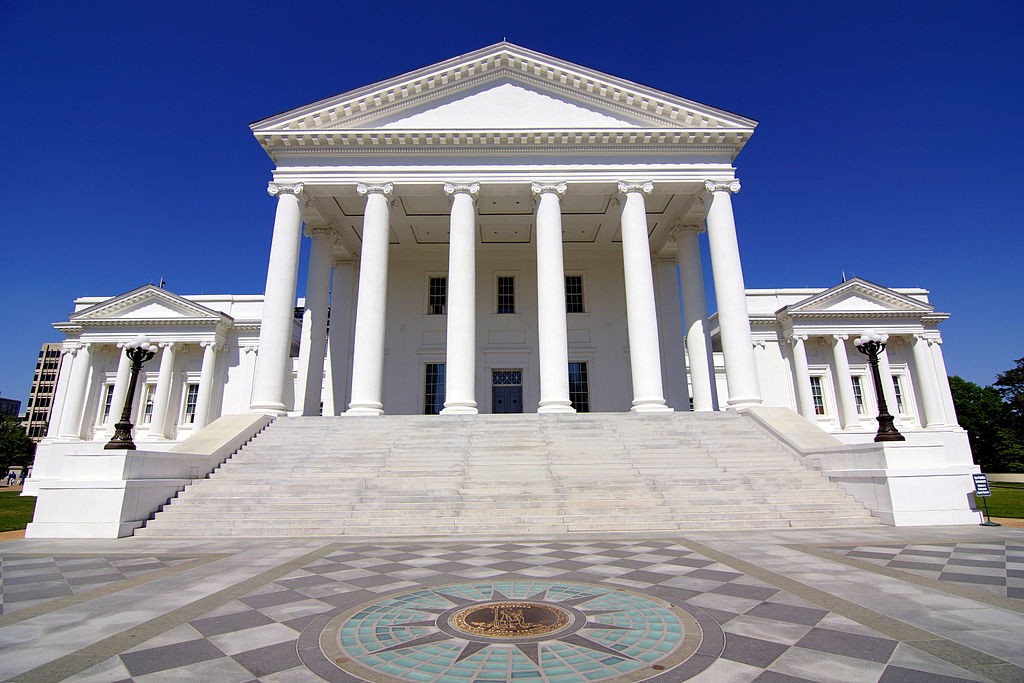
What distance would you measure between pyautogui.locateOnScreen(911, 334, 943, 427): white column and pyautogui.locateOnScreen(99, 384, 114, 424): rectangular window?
202ft

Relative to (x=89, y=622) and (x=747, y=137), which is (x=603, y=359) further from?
(x=89, y=622)

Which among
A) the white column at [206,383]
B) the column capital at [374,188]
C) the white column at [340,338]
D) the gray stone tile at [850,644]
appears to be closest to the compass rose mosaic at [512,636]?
the gray stone tile at [850,644]

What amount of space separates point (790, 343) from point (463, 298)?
29.4 meters

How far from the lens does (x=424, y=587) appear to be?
610 centimetres

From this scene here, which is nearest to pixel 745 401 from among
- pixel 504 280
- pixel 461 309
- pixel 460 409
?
pixel 460 409

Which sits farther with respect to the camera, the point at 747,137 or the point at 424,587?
the point at 747,137

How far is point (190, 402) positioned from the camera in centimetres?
3962

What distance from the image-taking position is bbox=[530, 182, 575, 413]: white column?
64.9 ft

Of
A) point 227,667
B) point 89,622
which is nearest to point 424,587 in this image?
point 227,667

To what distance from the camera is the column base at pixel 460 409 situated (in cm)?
1920

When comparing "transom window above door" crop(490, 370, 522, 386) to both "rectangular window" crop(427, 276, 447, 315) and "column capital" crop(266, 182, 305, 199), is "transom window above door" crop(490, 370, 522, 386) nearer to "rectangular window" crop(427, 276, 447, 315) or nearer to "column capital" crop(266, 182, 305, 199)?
"rectangular window" crop(427, 276, 447, 315)

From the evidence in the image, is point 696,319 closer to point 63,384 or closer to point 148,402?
point 148,402

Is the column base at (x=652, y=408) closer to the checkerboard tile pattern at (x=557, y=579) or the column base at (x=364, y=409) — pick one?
the column base at (x=364, y=409)

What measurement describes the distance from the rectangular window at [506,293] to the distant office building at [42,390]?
13196 centimetres
